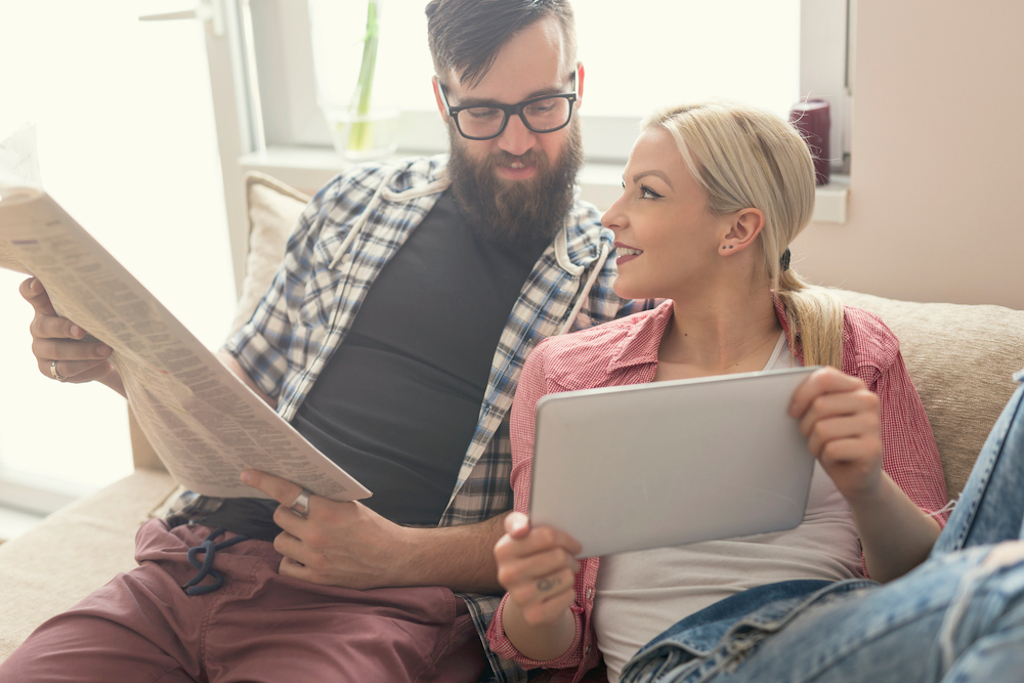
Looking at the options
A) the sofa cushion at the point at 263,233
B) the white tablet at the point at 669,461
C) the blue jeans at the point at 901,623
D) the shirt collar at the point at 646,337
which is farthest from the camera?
the sofa cushion at the point at 263,233

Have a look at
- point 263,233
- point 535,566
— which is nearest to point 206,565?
point 535,566

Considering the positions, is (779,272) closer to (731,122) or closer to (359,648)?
(731,122)

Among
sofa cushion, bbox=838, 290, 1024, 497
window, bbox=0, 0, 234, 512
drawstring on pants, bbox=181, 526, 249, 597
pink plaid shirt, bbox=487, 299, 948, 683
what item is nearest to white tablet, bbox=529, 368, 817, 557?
pink plaid shirt, bbox=487, 299, 948, 683

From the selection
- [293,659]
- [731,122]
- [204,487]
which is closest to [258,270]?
[204,487]

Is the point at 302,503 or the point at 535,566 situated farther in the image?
the point at 302,503

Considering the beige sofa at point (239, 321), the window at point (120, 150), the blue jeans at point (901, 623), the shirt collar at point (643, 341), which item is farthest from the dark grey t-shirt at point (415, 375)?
the window at point (120, 150)

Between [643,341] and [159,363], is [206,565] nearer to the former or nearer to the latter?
[159,363]

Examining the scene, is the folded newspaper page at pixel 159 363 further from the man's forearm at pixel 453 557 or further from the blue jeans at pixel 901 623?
the blue jeans at pixel 901 623

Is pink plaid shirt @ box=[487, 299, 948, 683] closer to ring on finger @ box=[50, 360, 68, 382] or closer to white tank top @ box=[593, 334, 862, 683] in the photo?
white tank top @ box=[593, 334, 862, 683]

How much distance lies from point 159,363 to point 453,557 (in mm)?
517

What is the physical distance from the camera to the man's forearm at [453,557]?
117 centimetres

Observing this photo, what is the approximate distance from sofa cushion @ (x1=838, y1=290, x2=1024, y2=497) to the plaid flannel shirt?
0.40 metres

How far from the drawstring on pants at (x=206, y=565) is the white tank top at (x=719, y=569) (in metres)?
0.57

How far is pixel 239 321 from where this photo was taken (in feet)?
5.40
